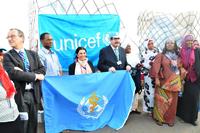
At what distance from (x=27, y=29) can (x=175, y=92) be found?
99.4 inches

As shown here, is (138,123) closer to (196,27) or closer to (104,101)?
(104,101)

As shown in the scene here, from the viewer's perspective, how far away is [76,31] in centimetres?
469

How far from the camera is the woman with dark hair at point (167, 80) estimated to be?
419 cm

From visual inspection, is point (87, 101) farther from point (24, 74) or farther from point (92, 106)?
point (24, 74)

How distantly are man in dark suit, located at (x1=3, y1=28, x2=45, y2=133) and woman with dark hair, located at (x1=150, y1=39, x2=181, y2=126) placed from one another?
1.81 metres

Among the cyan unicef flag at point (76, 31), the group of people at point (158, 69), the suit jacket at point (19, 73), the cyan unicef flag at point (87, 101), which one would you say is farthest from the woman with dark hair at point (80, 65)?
the suit jacket at point (19, 73)

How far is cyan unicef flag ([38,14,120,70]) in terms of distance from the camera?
451 centimetres

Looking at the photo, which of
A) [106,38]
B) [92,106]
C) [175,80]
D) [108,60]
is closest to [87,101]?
[92,106]

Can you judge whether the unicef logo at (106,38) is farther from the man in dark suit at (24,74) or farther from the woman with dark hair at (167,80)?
the man in dark suit at (24,74)

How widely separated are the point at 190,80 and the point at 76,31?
1.86 m

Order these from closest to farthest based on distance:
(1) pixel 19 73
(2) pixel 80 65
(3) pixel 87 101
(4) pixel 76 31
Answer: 1. (1) pixel 19 73
2. (3) pixel 87 101
3. (2) pixel 80 65
4. (4) pixel 76 31

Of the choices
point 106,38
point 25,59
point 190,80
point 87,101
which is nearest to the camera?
point 25,59

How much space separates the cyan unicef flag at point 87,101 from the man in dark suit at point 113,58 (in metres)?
0.25

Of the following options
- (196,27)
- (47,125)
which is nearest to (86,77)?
(47,125)
